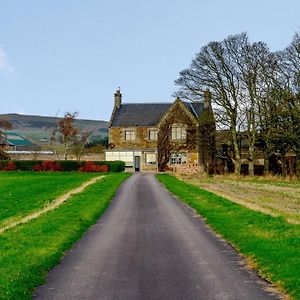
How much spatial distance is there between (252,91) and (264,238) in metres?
50.4

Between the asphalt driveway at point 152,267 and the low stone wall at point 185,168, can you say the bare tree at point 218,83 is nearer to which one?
the low stone wall at point 185,168

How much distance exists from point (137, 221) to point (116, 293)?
1199 cm

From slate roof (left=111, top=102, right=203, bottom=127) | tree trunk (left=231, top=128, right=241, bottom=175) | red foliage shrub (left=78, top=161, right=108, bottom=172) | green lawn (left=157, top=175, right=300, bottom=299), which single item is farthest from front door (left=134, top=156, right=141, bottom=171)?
green lawn (left=157, top=175, right=300, bottom=299)

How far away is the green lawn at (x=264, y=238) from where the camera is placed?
1144 centimetres

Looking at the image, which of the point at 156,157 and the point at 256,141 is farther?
the point at 156,157

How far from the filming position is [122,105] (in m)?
94.4

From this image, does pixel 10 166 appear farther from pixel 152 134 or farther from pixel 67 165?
pixel 152 134

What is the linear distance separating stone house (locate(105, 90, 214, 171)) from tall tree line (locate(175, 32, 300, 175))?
14511 mm

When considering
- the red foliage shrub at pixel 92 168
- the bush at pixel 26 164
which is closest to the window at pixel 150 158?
the red foliage shrub at pixel 92 168

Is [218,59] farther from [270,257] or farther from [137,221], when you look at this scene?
[270,257]

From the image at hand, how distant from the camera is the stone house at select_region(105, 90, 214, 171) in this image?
8519cm

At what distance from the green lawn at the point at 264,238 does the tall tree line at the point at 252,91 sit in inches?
1452

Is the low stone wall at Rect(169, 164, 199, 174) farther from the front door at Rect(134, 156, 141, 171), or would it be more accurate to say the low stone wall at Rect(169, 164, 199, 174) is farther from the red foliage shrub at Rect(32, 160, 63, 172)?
the red foliage shrub at Rect(32, 160, 63, 172)

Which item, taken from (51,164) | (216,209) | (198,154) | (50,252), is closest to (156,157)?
(198,154)
